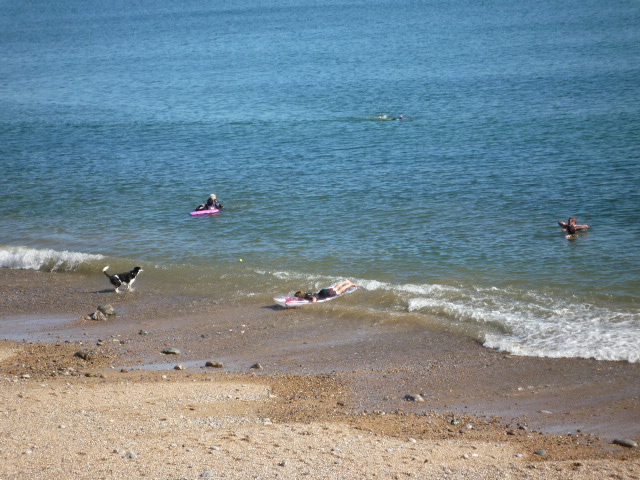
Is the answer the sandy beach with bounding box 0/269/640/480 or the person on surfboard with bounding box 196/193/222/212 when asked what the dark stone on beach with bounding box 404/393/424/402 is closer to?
the sandy beach with bounding box 0/269/640/480

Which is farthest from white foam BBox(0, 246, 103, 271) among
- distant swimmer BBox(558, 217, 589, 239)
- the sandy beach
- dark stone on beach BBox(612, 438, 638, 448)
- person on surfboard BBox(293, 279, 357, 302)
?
dark stone on beach BBox(612, 438, 638, 448)

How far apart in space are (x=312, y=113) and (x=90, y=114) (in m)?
17.3

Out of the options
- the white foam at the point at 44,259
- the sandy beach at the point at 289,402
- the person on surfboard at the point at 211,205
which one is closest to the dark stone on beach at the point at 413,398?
the sandy beach at the point at 289,402

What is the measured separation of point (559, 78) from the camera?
5781 cm

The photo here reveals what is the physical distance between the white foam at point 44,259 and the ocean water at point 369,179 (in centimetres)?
8

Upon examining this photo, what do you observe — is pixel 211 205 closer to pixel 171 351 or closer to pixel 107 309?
pixel 107 309

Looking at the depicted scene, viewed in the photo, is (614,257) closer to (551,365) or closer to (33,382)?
(551,365)

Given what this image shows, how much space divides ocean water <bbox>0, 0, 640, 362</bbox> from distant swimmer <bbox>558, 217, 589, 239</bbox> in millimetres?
359

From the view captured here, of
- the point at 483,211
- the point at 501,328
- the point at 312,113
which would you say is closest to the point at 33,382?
the point at 501,328

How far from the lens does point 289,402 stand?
15219 millimetres

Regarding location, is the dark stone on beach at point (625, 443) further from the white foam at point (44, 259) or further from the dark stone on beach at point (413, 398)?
the white foam at point (44, 259)

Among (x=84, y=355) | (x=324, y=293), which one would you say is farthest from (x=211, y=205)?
(x=84, y=355)

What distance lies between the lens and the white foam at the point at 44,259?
27.1 meters

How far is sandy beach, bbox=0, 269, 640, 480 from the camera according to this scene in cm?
1221
